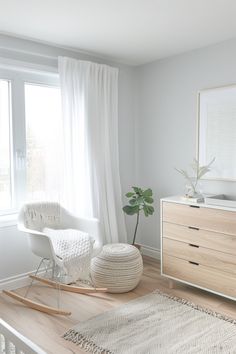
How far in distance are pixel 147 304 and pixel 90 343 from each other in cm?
73

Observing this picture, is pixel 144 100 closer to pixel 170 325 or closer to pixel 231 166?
pixel 231 166

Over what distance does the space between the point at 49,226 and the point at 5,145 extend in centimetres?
88

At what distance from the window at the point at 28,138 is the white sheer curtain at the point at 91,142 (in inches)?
8.0

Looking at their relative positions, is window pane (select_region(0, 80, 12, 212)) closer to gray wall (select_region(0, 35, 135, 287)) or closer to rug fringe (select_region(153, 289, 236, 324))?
gray wall (select_region(0, 35, 135, 287))

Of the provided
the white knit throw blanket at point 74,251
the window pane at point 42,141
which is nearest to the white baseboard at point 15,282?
the white knit throw blanket at point 74,251

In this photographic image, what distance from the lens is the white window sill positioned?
3.16 m

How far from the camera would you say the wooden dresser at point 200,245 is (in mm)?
2775

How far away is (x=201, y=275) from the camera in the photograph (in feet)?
9.77

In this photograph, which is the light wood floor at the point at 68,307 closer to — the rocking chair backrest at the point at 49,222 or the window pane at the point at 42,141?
the rocking chair backrest at the point at 49,222

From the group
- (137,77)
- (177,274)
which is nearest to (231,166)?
(177,274)

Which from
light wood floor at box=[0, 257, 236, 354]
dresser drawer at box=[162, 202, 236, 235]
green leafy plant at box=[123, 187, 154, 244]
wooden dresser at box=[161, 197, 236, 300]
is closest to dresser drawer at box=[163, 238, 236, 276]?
wooden dresser at box=[161, 197, 236, 300]

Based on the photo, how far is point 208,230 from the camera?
2.90 metres

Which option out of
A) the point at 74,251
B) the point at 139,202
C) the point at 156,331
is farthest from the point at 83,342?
the point at 139,202

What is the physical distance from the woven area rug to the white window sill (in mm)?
1194
